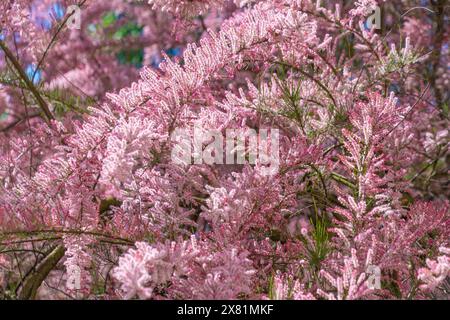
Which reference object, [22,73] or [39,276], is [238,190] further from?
[22,73]

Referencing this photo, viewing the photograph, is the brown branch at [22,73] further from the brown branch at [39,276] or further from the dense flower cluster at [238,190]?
the brown branch at [39,276]

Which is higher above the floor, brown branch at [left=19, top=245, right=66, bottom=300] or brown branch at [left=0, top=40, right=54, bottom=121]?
brown branch at [left=0, top=40, right=54, bottom=121]

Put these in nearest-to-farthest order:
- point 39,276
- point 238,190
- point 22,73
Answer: point 238,190 → point 39,276 → point 22,73

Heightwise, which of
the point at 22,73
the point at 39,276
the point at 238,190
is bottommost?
the point at 39,276

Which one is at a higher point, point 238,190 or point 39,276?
point 238,190

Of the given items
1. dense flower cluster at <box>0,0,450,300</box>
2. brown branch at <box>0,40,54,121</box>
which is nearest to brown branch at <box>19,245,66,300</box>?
dense flower cluster at <box>0,0,450,300</box>

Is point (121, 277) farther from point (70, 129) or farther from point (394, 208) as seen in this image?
point (70, 129)

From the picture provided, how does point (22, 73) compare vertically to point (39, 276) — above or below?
above

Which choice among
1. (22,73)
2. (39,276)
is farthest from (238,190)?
(22,73)

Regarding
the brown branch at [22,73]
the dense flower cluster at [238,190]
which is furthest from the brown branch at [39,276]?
the brown branch at [22,73]

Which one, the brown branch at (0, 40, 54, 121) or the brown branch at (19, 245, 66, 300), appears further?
the brown branch at (0, 40, 54, 121)

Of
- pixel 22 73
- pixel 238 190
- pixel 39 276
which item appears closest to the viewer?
pixel 238 190

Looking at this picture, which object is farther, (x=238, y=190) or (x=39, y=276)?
(x=39, y=276)

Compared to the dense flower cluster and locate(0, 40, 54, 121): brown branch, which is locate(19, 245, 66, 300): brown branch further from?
locate(0, 40, 54, 121): brown branch
